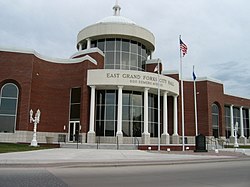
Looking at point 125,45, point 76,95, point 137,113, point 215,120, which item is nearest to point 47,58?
point 76,95

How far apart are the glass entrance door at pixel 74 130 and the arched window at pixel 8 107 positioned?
258 inches

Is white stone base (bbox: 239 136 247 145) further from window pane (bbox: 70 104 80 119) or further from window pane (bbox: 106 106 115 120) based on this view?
window pane (bbox: 70 104 80 119)

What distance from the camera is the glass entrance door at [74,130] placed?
110ft

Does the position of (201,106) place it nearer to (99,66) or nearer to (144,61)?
(144,61)

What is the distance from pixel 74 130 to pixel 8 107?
26.3ft

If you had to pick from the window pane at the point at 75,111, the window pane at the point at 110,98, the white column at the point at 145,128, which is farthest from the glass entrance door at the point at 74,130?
the white column at the point at 145,128

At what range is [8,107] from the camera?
32.1 m

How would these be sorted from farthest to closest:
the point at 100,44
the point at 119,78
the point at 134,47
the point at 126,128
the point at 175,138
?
the point at 134,47
the point at 100,44
the point at 175,138
the point at 126,128
the point at 119,78

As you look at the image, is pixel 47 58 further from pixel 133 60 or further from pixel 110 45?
pixel 133 60

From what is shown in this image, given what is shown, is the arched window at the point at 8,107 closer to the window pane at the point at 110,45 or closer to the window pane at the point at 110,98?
the window pane at the point at 110,98

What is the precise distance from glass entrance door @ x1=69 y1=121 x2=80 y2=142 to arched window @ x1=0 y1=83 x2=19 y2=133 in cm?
655

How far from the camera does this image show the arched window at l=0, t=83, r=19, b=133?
3153cm

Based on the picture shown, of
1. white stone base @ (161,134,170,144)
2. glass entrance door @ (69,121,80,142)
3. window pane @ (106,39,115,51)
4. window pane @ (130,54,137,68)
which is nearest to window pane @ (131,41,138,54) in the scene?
window pane @ (130,54,137,68)

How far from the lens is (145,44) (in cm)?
4253
